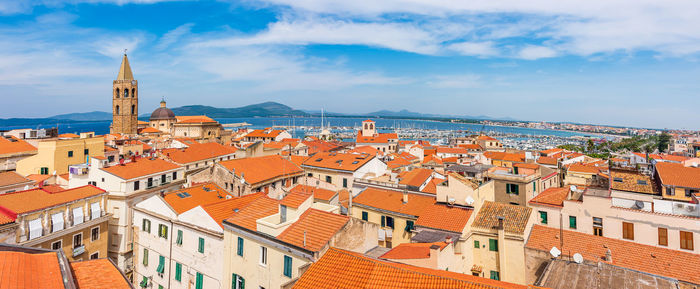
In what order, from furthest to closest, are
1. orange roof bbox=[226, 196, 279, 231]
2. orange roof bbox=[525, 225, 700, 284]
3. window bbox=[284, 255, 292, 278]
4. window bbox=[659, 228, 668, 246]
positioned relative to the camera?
window bbox=[659, 228, 668, 246] → orange roof bbox=[226, 196, 279, 231] → orange roof bbox=[525, 225, 700, 284] → window bbox=[284, 255, 292, 278]

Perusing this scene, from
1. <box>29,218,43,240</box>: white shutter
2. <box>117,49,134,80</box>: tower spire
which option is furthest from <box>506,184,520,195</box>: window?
<box>117,49,134,80</box>: tower spire

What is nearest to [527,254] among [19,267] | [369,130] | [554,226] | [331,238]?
[554,226]

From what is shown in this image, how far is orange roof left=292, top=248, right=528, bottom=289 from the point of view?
10094 millimetres

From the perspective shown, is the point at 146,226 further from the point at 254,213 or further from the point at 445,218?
the point at 445,218

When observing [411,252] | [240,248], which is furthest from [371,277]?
A: [240,248]

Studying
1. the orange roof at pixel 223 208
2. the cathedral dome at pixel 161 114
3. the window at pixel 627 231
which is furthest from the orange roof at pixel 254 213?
the cathedral dome at pixel 161 114

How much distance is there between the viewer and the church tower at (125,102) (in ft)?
305

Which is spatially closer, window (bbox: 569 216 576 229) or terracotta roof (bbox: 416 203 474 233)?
terracotta roof (bbox: 416 203 474 233)

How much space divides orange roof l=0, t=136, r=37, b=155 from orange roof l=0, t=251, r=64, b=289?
→ 41486 mm

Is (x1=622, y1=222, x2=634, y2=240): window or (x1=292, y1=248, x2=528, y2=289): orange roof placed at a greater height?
(x1=292, y1=248, x2=528, y2=289): orange roof

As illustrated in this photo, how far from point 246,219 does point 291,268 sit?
14.7 ft

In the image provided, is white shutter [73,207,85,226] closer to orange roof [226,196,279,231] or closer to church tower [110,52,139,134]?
orange roof [226,196,279,231]

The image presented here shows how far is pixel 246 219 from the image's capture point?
18.3 meters

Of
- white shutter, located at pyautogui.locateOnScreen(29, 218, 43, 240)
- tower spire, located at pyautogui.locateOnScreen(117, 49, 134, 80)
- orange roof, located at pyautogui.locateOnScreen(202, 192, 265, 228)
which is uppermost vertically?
tower spire, located at pyautogui.locateOnScreen(117, 49, 134, 80)
